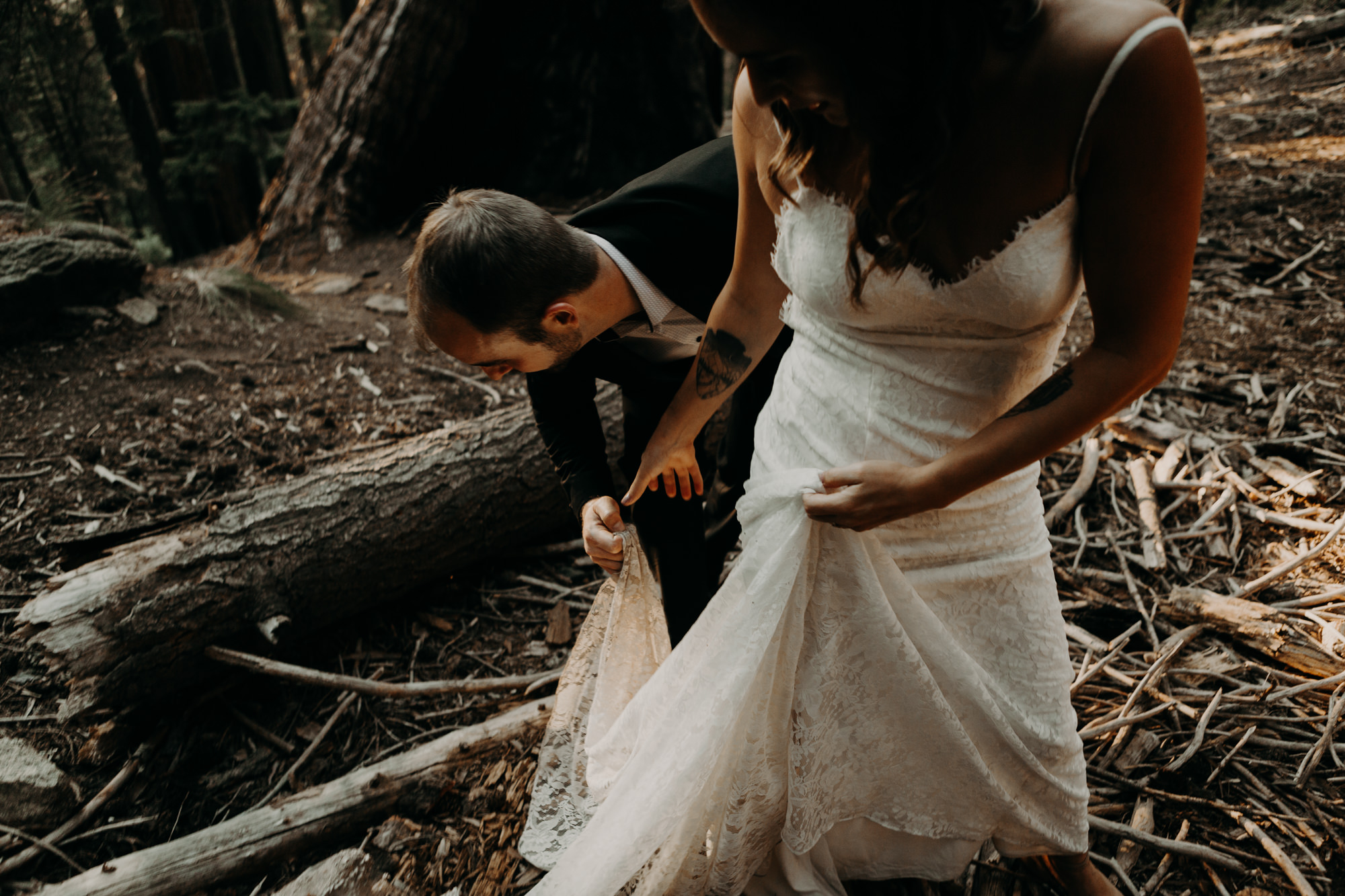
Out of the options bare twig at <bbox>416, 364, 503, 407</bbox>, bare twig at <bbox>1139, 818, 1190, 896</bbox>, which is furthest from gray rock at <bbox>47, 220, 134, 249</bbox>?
bare twig at <bbox>1139, 818, 1190, 896</bbox>

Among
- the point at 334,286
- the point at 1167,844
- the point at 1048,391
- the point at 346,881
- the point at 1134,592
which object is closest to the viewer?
the point at 1048,391

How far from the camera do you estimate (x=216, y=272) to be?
18.7 feet

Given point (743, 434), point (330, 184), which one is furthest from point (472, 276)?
point (330, 184)

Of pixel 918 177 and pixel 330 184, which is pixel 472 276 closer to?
pixel 918 177

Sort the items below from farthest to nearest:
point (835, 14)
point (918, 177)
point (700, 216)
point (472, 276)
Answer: point (700, 216), point (472, 276), point (918, 177), point (835, 14)

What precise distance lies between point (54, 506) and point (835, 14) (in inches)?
159

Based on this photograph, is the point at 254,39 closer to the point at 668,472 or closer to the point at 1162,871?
the point at 668,472

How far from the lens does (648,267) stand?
196 centimetres

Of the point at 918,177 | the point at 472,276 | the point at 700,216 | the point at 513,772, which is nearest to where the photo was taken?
the point at 918,177

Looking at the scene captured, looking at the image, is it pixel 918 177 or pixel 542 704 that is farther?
pixel 542 704

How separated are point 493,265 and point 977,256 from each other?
3.58ft

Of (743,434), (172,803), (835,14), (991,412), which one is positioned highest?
(835,14)

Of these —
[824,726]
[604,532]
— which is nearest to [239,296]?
[604,532]

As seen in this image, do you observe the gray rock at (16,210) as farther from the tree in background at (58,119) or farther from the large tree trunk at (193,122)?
the large tree trunk at (193,122)
